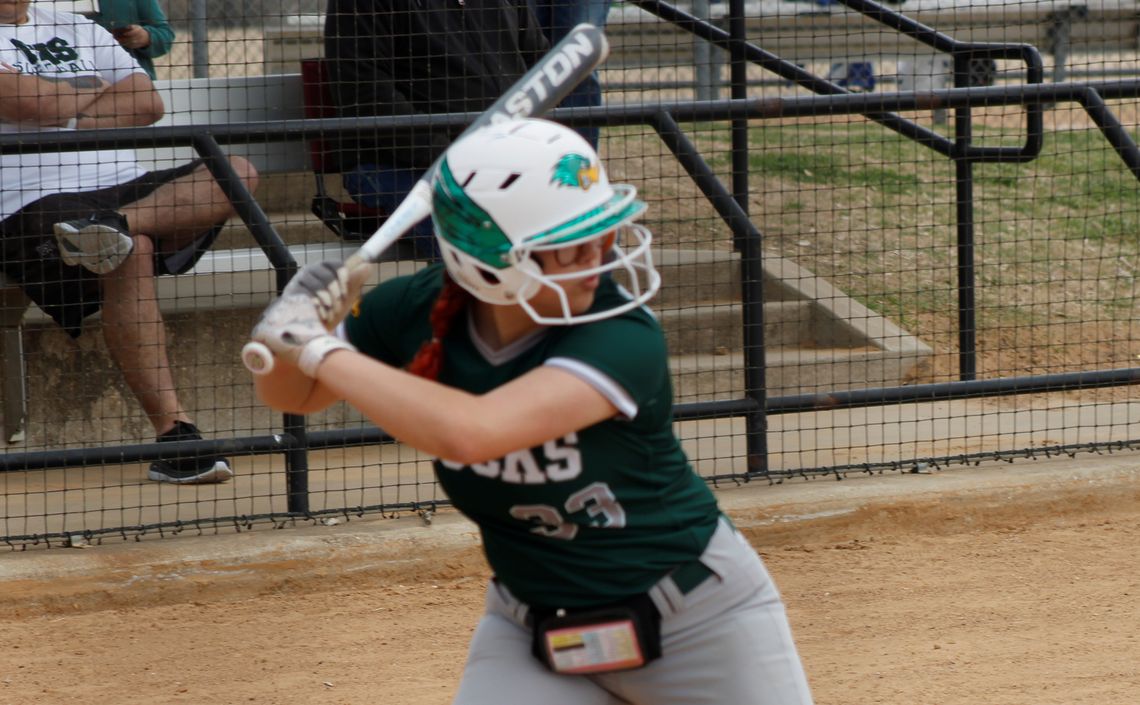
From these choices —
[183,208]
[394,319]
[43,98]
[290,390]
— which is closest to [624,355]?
[394,319]

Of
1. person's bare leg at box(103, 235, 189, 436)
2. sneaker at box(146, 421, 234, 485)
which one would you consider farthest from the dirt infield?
person's bare leg at box(103, 235, 189, 436)

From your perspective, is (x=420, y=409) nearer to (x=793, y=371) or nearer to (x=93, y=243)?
(x=93, y=243)

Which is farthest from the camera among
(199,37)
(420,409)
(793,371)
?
(199,37)

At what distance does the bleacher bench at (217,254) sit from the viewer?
16.6 ft

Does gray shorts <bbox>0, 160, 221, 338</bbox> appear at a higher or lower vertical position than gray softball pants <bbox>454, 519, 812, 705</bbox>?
higher

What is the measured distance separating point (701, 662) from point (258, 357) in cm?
84

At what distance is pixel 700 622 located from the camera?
2.27 metres

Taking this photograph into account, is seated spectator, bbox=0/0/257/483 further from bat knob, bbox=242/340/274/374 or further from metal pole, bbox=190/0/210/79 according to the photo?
bat knob, bbox=242/340/274/374

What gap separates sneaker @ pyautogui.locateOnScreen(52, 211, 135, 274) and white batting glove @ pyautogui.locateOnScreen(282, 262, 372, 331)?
8.07 feet

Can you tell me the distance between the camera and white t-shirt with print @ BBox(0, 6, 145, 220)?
4742 mm

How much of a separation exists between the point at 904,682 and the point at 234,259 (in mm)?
2867

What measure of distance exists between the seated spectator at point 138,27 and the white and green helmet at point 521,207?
3752 mm

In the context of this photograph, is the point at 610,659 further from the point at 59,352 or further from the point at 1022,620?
the point at 59,352

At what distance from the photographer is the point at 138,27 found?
559cm
